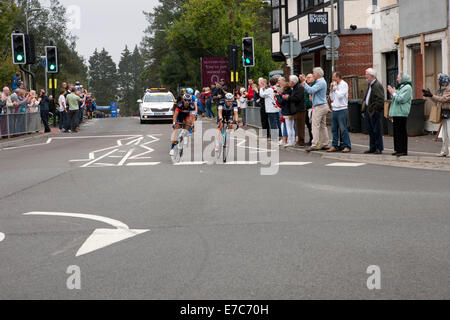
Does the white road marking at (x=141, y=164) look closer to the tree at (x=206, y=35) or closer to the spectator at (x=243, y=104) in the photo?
the spectator at (x=243, y=104)

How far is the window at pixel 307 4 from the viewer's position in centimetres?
3355

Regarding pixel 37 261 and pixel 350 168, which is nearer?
pixel 37 261

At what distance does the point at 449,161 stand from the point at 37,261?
1015 centimetres

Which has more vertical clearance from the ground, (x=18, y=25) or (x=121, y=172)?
(x=18, y=25)

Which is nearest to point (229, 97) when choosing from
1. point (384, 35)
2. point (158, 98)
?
point (384, 35)

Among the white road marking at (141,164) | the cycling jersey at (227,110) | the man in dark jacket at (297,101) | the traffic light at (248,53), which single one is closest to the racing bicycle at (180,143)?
the white road marking at (141,164)

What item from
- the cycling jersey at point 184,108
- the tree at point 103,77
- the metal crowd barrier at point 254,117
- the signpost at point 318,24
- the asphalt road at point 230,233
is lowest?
the asphalt road at point 230,233

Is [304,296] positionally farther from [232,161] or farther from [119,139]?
[119,139]

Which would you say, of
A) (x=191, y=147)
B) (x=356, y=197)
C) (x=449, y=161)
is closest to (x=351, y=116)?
(x=191, y=147)

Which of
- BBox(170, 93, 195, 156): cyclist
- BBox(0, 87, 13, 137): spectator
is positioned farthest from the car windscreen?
BBox(170, 93, 195, 156): cyclist

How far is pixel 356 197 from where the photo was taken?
10062mm

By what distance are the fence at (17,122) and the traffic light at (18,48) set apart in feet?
6.01

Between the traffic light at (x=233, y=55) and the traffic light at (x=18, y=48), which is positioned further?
the traffic light at (x=233, y=55)

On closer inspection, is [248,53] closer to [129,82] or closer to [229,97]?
[229,97]
